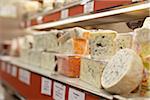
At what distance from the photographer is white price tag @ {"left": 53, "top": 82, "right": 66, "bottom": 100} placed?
4.42ft

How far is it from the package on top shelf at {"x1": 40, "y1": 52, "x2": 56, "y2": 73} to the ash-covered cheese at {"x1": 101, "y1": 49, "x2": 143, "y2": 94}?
699 millimetres

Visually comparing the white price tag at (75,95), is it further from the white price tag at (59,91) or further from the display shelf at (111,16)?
the display shelf at (111,16)

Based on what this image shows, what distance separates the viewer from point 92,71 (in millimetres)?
1233

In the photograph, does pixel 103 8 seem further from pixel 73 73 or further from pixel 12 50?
pixel 12 50

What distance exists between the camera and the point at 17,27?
149 inches

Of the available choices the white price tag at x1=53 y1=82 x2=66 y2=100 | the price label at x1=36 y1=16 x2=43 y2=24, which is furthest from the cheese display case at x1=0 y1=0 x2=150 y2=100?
the price label at x1=36 y1=16 x2=43 y2=24

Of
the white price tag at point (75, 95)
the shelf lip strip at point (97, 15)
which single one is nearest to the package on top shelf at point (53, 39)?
the shelf lip strip at point (97, 15)

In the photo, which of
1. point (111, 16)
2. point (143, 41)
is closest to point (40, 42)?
point (111, 16)

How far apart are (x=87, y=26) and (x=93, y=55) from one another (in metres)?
0.27

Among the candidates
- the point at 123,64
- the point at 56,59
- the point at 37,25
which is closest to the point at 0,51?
the point at 37,25

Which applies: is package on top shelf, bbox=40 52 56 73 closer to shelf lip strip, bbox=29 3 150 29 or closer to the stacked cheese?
shelf lip strip, bbox=29 3 150 29

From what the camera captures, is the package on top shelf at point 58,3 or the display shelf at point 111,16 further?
the package on top shelf at point 58,3

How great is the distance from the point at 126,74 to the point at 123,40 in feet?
0.76

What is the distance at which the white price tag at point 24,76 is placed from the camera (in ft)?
6.25
